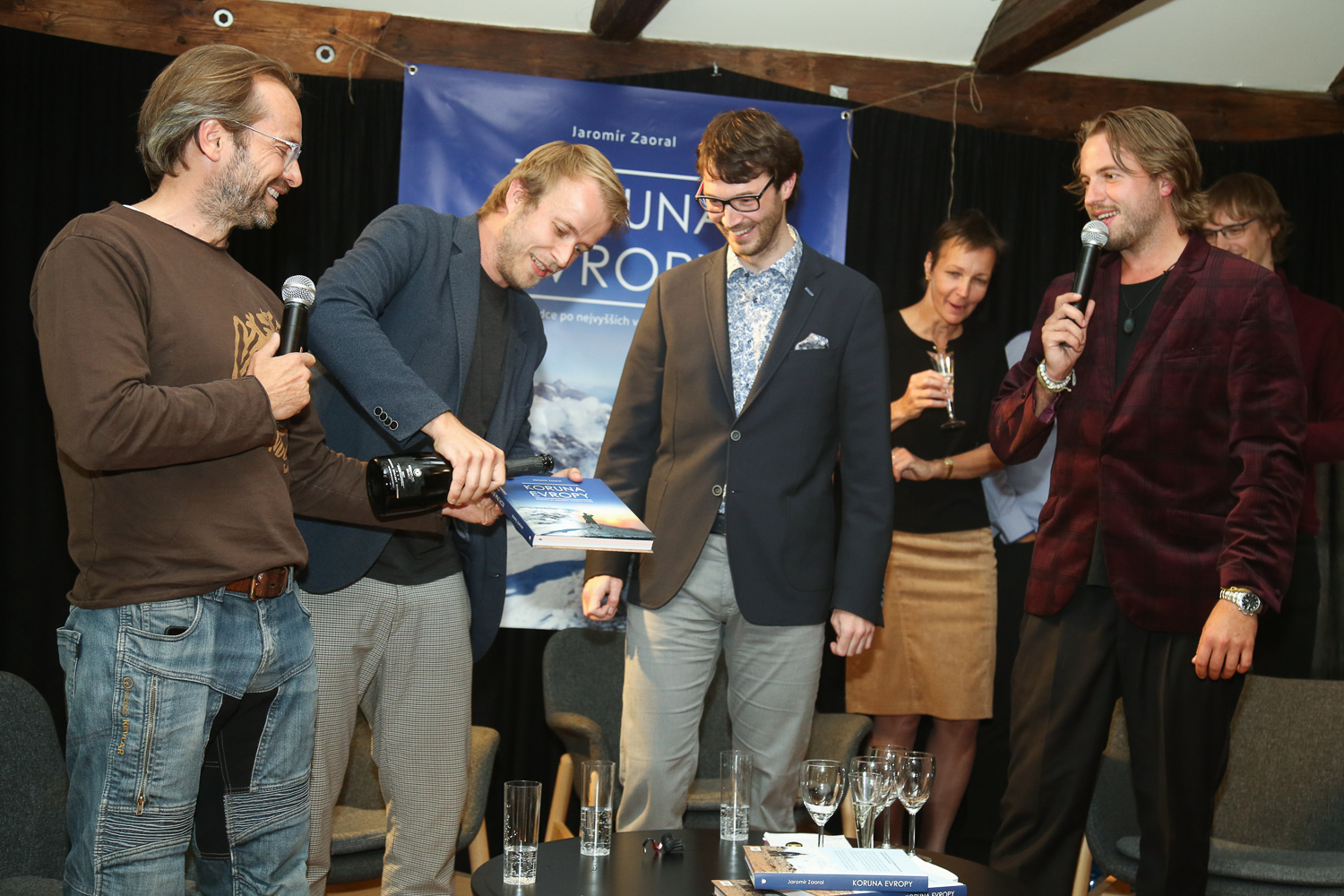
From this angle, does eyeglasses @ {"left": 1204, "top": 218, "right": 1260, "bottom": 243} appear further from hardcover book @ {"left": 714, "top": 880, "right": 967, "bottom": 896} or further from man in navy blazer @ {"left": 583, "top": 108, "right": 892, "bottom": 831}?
hardcover book @ {"left": 714, "top": 880, "right": 967, "bottom": 896}

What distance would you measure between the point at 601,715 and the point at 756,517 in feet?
4.40

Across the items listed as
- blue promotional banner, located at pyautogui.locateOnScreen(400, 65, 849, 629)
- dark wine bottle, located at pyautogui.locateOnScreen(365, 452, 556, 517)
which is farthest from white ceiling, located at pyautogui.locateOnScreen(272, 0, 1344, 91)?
dark wine bottle, located at pyautogui.locateOnScreen(365, 452, 556, 517)

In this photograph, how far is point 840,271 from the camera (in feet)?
9.58

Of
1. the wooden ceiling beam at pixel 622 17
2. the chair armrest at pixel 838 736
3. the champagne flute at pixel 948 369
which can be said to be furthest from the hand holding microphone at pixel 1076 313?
the wooden ceiling beam at pixel 622 17

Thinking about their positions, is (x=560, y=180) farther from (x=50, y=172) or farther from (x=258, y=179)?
(x=50, y=172)

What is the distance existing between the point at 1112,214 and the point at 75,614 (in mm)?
2435

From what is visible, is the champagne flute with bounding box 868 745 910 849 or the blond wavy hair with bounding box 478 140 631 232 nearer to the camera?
the champagne flute with bounding box 868 745 910 849

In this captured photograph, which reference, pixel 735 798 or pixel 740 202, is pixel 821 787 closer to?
pixel 735 798

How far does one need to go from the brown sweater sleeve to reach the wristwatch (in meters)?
2.10

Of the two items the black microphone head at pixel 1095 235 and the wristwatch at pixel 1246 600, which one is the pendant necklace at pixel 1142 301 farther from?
the wristwatch at pixel 1246 600

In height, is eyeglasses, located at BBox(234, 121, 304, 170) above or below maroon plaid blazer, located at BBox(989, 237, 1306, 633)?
Answer: above

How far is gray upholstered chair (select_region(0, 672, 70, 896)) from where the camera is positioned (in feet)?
7.71

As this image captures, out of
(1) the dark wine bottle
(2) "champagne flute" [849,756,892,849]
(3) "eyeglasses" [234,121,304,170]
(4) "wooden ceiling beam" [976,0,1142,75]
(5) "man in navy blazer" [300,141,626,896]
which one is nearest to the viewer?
(3) "eyeglasses" [234,121,304,170]

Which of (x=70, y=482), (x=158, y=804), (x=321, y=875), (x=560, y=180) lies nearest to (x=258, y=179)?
(x=70, y=482)
